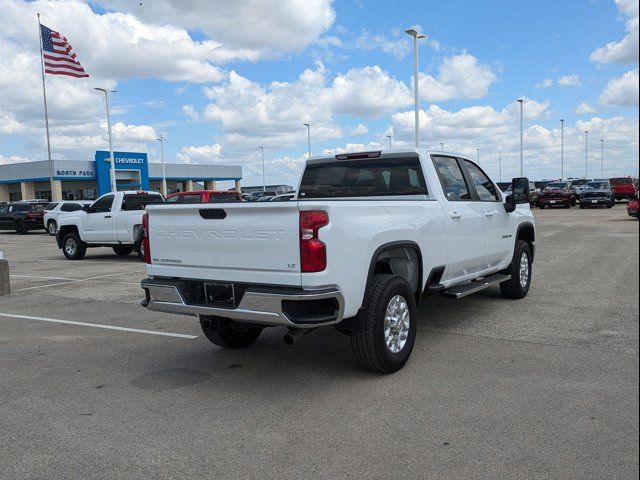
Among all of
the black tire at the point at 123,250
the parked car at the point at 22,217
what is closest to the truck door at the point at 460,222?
the black tire at the point at 123,250

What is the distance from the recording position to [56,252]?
749 inches

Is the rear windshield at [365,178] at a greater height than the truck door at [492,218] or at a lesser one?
greater

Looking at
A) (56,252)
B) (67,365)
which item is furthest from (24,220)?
(67,365)

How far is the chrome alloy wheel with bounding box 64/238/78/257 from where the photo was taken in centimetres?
1617

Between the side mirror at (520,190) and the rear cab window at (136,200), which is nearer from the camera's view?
the side mirror at (520,190)

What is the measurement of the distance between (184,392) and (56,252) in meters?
16.1

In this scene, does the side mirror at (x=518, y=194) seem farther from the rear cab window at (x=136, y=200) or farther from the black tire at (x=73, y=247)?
the black tire at (x=73, y=247)

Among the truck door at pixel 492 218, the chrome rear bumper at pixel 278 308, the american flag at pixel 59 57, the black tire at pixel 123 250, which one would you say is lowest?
the black tire at pixel 123 250

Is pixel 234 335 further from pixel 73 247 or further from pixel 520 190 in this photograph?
pixel 73 247

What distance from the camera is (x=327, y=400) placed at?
4.56m

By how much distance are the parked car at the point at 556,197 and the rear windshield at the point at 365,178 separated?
3417 centimetres

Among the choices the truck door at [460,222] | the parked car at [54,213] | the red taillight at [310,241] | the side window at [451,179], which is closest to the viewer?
the red taillight at [310,241]

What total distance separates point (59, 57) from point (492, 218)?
29659 millimetres

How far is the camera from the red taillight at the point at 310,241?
432 cm
